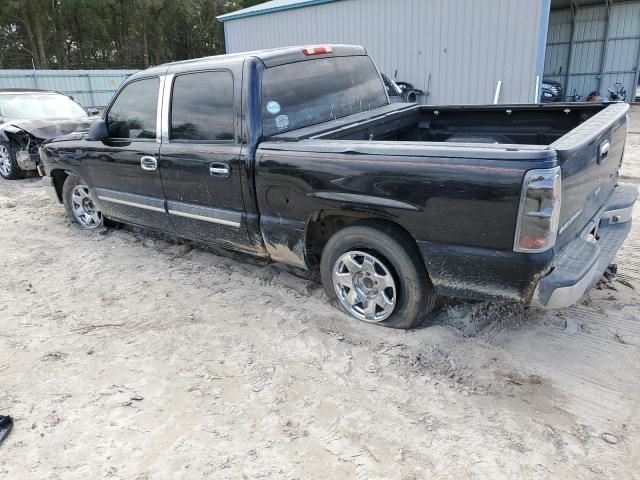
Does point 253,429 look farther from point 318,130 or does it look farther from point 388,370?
point 318,130

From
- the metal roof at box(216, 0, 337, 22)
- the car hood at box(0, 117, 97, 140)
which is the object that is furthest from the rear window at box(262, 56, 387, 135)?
the metal roof at box(216, 0, 337, 22)

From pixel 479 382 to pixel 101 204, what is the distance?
14.2ft

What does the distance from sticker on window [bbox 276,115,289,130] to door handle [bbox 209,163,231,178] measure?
501mm

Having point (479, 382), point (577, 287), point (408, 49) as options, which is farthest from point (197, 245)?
point (408, 49)

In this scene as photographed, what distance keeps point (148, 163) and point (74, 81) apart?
20.3m

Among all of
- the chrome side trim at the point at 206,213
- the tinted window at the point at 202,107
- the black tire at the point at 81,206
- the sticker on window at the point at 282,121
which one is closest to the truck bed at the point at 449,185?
the sticker on window at the point at 282,121

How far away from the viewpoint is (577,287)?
2680mm

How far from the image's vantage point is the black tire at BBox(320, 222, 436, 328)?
10.4ft

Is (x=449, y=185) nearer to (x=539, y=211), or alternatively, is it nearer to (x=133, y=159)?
(x=539, y=211)

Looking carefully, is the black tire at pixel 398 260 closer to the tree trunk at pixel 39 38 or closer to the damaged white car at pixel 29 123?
the damaged white car at pixel 29 123

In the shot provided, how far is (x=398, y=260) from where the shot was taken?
317cm

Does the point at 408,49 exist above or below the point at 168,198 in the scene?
above

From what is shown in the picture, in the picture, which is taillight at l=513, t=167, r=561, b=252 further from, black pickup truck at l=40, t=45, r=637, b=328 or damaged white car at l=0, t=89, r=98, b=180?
damaged white car at l=0, t=89, r=98, b=180

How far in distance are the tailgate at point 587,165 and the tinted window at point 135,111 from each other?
3.33 metres
